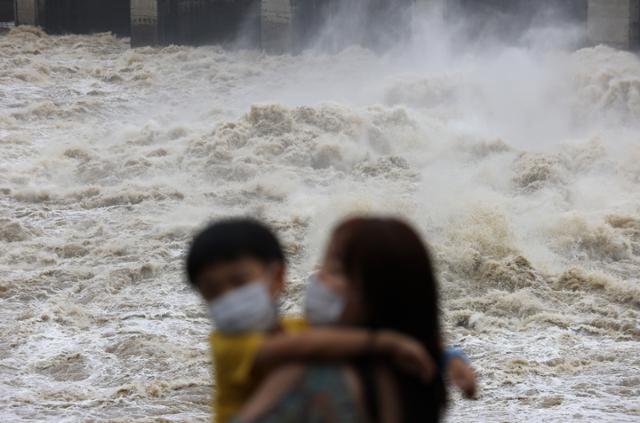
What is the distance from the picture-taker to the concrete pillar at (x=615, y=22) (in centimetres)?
1825

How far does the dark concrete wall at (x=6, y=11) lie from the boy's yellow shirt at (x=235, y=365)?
23848 millimetres

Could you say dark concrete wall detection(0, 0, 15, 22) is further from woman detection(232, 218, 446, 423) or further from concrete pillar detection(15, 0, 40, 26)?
woman detection(232, 218, 446, 423)

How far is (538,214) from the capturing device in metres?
11.8

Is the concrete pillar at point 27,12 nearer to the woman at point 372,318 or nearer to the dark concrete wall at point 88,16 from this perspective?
the dark concrete wall at point 88,16

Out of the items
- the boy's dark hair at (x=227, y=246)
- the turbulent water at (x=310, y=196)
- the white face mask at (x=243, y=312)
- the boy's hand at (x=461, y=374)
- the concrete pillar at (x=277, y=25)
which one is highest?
the boy's dark hair at (x=227, y=246)

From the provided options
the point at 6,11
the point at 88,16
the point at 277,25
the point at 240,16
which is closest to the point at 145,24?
the point at 240,16

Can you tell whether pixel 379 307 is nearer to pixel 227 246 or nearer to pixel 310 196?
pixel 227 246

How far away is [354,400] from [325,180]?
1201 centimetres

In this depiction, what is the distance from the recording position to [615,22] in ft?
60.3

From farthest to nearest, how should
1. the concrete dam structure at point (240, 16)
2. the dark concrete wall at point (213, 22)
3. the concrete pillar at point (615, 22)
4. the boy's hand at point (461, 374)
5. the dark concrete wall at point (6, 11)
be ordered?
the dark concrete wall at point (6, 11) < the dark concrete wall at point (213, 22) < the concrete dam structure at point (240, 16) < the concrete pillar at point (615, 22) < the boy's hand at point (461, 374)

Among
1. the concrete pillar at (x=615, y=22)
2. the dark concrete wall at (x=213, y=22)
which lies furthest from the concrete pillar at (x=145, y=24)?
the concrete pillar at (x=615, y=22)

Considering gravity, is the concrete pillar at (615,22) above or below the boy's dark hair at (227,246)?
below

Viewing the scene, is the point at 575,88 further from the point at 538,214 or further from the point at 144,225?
the point at 144,225

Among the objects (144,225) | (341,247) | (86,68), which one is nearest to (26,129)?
(86,68)
